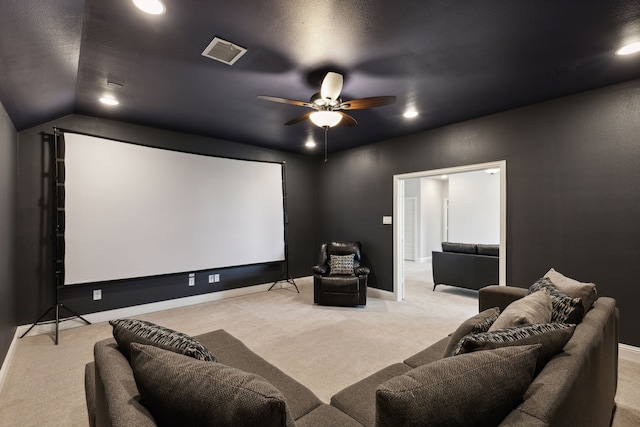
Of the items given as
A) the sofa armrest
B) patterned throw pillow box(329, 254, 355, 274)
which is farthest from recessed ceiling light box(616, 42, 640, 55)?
patterned throw pillow box(329, 254, 355, 274)

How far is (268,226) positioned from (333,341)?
267 centimetres

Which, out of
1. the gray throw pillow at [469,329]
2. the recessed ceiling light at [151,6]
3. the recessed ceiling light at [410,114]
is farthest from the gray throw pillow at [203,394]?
the recessed ceiling light at [410,114]

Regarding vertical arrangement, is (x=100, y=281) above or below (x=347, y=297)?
above

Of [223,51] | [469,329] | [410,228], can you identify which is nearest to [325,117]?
[223,51]

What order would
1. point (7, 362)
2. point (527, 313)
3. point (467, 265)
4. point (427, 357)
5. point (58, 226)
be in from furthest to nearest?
point (467, 265) → point (58, 226) → point (7, 362) → point (427, 357) → point (527, 313)

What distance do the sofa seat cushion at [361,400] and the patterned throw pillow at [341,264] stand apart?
3.15m

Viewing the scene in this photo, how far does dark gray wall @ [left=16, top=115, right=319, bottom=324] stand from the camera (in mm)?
3367

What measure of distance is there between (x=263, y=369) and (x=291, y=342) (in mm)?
1689

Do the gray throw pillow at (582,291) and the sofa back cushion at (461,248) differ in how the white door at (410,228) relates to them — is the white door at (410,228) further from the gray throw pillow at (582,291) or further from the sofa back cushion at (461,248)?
the gray throw pillow at (582,291)

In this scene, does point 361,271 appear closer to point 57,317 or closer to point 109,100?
point 57,317

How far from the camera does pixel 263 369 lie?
1594mm

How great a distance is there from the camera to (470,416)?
833 millimetres

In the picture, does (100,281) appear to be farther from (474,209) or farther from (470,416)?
(474,209)

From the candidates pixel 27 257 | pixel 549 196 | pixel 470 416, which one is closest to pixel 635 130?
pixel 549 196
